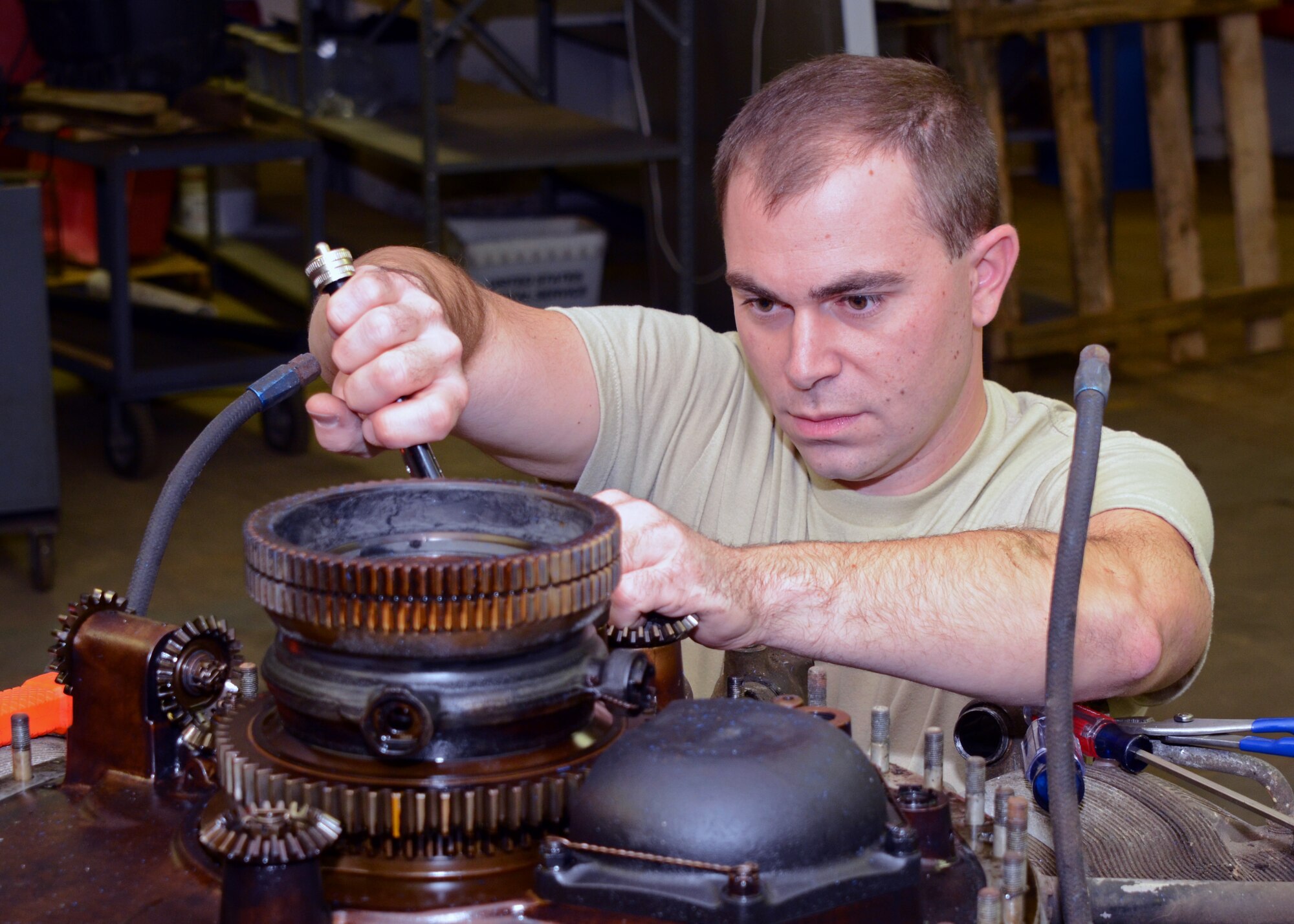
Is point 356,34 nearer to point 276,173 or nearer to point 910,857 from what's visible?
point 276,173

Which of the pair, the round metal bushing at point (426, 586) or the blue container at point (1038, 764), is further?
the blue container at point (1038, 764)

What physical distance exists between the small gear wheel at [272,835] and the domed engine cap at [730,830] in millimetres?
99

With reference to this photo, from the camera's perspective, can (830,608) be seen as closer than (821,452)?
Yes

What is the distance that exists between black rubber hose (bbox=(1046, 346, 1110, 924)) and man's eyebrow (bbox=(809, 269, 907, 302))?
56cm

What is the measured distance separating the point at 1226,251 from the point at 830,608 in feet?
18.4

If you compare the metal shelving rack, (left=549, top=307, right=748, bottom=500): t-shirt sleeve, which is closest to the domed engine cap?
(left=549, top=307, right=748, bottom=500): t-shirt sleeve

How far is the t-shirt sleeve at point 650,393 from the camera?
161 cm

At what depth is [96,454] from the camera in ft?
13.6

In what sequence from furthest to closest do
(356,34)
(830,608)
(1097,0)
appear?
1. (356,34)
2. (1097,0)
3. (830,608)

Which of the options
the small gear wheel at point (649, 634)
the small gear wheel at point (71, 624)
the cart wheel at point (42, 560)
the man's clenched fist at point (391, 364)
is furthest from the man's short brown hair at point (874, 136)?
the cart wheel at point (42, 560)

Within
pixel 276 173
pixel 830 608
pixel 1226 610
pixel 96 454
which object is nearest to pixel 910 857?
pixel 830 608

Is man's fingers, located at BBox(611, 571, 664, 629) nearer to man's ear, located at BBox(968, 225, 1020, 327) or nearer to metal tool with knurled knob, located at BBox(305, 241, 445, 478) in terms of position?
metal tool with knurled knob, located at BBox(305, 241, 445, 478)

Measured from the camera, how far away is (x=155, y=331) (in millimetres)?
4129

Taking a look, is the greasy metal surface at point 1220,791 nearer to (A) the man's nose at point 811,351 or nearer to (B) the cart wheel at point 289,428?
(A) the man's nose at point 811,351
